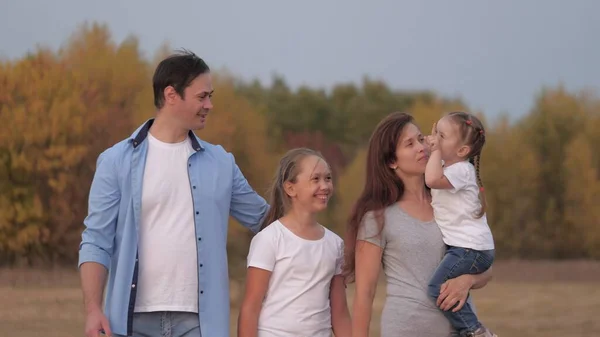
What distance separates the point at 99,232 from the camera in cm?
414

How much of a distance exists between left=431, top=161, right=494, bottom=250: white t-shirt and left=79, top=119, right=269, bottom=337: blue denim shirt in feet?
3.08

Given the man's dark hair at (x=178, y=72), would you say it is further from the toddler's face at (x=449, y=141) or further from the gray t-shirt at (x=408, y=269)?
the toddler's face at (x=449, y=141)

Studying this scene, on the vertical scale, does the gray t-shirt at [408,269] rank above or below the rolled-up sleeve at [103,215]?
below

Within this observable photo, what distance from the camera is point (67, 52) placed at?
3575cm

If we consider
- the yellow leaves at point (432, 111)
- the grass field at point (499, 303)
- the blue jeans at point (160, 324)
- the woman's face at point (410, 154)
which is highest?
the yellow leaves at point (432, 111)

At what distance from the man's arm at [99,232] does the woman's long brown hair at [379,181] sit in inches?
39.5

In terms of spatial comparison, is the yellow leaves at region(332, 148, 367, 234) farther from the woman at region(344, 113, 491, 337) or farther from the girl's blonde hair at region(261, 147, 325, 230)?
the woman at region(344, 113, 491, 337)

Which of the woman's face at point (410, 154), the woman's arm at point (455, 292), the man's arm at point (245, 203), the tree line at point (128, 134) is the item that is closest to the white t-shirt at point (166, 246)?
the man's arm at point (245, 203)

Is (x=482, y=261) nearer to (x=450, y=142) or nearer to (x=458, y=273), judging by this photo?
(x=458, y=273)

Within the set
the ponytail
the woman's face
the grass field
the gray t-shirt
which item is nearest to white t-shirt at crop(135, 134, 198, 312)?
the ponytail

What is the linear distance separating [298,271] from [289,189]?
40 cm

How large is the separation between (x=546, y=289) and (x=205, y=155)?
84.7ft

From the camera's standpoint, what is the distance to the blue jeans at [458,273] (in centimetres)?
412

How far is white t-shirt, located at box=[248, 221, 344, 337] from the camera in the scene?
4242mm
